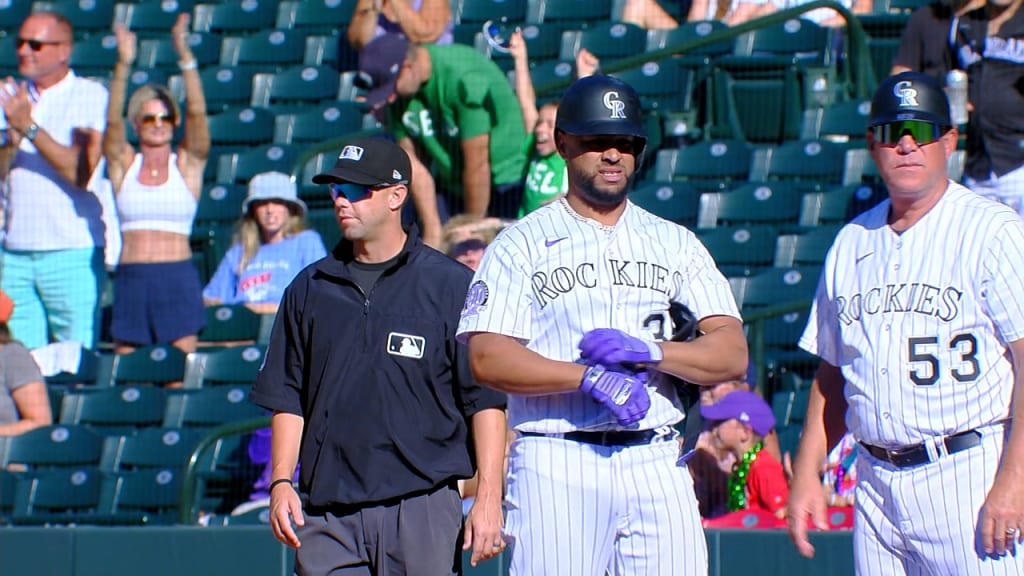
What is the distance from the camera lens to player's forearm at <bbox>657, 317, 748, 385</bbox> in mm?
3607

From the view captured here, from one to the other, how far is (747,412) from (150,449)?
8.81ft

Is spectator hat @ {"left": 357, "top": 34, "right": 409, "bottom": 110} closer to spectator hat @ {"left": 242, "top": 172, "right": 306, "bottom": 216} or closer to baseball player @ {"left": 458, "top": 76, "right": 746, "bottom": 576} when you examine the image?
spectator hat @ {"left": 242, "top": 172, "right": 306, "bottom": 216}

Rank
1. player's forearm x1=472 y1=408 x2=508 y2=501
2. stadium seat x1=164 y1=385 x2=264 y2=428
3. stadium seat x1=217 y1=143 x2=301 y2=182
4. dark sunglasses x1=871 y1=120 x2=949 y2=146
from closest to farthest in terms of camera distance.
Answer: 1. dark sunglasses x1=871 y1=120 x2=949 y2=146
2. player's forearm x1=472 y1=408 x2=508 y2=501
3. stadium seat x1=164 y1=385 x2=264 y2=428
4. stadium seat x1=217 y1=143 x2=301 y2=182

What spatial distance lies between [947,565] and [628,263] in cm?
98

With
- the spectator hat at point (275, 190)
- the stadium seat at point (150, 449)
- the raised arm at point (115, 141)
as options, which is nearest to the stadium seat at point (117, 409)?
the stadium seat at point (150, 449)

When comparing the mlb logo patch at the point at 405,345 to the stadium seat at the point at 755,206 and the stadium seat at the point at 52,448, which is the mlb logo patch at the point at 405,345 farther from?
the stadium seat at the point at 755,206

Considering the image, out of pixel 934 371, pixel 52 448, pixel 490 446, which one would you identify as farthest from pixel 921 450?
pixel 52 448

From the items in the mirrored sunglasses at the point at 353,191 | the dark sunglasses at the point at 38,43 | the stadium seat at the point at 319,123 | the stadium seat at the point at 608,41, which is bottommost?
the mirrored sunglasses at the point at 353,191

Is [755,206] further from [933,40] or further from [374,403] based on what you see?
[374,403]

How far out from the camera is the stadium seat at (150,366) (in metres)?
7.54

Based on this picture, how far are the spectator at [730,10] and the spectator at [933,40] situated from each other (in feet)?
6.41

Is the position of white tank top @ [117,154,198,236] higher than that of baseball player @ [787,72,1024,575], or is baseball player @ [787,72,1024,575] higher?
white tank top @ [117,154,198,236]

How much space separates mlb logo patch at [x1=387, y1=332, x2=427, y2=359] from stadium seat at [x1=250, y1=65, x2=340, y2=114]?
5.82m

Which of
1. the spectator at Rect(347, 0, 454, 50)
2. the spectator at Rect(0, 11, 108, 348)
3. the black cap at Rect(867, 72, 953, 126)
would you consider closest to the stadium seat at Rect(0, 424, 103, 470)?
the spectator at Rect(0, 11, 108, 348)
